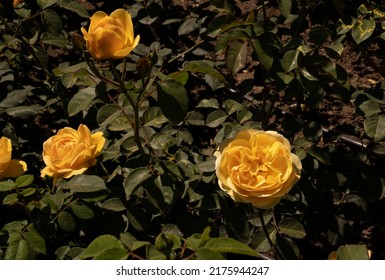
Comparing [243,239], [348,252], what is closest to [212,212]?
[243,239]

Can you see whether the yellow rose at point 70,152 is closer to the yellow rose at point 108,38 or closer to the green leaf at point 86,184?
the green leaf at point 86,184

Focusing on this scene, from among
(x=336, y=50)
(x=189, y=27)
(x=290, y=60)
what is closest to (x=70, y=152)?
(x=290, y=60)

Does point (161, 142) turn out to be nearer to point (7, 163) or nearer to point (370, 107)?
point (7, 163)

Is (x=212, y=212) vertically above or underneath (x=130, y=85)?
underneath

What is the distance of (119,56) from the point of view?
1376 millimetres

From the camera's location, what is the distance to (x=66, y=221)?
64.3 inches

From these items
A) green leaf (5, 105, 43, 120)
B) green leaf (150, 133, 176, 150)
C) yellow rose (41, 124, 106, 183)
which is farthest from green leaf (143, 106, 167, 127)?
green leaf (5, 105, 43, 120)

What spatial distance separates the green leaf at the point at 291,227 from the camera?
173 centimetres

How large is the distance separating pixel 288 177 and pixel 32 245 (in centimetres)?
69

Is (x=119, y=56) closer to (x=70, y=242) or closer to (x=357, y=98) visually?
(x=70, y=242)

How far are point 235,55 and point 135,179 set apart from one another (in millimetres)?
480

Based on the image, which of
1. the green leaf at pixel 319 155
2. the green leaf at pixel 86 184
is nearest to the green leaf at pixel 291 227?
the green leaf at pixel 319 155

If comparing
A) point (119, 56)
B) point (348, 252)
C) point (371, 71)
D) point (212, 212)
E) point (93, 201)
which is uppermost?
point (119, 56)

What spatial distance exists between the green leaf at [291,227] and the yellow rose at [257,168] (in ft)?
1.18
